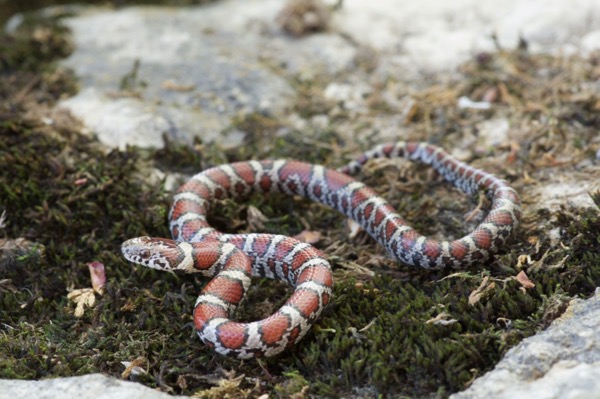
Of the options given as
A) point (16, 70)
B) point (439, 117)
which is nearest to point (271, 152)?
point (439, 117)

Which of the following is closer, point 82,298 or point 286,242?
point 82,298

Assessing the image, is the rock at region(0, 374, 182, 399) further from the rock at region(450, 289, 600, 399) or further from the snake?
the rock at region(450, 289, 600, 399)

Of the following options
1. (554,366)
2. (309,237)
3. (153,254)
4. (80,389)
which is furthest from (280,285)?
(554,366)

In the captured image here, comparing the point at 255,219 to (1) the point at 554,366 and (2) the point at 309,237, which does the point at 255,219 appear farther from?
(1) the point at 554,366

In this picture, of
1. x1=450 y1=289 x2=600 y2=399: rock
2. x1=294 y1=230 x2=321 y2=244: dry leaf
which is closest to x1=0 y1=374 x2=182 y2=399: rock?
x1=450 y1=289 x2=600 y2=399: rock

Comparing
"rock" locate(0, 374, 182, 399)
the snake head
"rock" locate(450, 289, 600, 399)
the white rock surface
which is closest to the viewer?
"rock" locate(450, 289, 600, 399)

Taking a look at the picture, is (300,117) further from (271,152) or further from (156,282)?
(156,282)

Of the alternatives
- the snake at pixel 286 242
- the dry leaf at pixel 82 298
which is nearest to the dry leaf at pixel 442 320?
the snake at pixel 286 242
